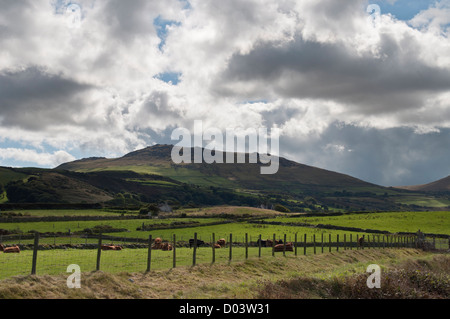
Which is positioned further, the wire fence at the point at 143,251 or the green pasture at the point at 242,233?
the green pasture at the point at 242,233

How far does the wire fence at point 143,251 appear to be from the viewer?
25.6 m

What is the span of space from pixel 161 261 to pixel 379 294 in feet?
47.5

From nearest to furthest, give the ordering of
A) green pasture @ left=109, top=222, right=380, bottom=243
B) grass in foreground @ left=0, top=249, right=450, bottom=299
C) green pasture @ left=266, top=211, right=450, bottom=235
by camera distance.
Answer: grass in foreground @ left=0, top=249, right=450, bottom=299 < green pasture @ left=109, top=222, right=380, bottom=243 < green pasture @ left=266, top=211, right=450, bottom=235

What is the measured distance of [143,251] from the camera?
1681 inches

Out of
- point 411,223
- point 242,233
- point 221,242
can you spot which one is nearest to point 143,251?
point 221,242

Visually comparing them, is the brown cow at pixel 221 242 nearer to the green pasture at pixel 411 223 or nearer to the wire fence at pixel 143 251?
the wire fence at pixel 143 251

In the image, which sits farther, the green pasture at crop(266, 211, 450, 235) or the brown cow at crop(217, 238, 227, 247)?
the green pasture at crop(266, 211, 450, 235)

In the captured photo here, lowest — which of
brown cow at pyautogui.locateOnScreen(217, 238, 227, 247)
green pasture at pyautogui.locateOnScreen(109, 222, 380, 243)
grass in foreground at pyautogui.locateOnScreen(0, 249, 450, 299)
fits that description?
green pasture at pyautogui.locateOnScreen(109, 222, 380, 243)

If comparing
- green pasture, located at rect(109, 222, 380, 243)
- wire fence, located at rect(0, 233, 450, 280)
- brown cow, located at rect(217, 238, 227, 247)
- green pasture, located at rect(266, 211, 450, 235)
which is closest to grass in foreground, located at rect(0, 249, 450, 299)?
wire fence, located at rect(0, 233, 450, 280)

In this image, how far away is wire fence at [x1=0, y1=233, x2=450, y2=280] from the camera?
25625mm

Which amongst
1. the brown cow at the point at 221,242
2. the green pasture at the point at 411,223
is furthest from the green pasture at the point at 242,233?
the green pasture at the point at 411,223

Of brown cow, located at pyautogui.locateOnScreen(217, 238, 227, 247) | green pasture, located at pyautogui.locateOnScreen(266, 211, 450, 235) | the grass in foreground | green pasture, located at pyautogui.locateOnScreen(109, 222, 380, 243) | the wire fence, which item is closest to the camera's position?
the grass in foreground

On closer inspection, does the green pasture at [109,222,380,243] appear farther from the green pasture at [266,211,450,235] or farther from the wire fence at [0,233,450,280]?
the green pasture at [266,211,450,235]
